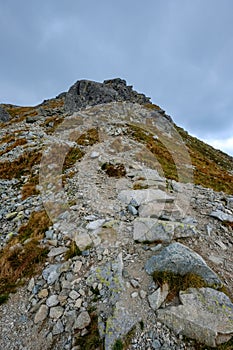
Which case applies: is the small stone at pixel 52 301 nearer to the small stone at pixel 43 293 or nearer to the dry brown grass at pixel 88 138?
the small stone at pixel 43 293

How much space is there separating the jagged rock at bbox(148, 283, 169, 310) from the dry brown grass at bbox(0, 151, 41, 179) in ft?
42.6

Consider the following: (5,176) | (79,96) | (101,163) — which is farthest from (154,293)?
(79,96)

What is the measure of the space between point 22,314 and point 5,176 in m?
12.1

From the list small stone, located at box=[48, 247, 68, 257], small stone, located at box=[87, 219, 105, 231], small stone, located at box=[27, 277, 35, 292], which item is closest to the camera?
small stone, located at box=[27, 277, 35, 292]

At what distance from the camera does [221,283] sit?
15.8 ft

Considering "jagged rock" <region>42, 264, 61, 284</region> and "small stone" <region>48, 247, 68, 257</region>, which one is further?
"small stone" <region>48, 247, 68, 257</region>

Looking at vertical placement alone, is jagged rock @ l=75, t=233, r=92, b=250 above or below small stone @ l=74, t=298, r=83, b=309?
above

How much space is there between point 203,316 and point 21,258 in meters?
5.66

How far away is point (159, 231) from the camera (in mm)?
6391

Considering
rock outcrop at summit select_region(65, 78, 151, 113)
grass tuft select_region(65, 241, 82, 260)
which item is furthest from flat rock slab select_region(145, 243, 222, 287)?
rock outcrop at summit select_region(65, 78, 151, 113)

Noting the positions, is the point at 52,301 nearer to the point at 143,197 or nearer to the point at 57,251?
the point at 57,251

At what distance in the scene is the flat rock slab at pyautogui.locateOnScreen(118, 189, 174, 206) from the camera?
877 cm

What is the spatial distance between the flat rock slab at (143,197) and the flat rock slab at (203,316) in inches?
178

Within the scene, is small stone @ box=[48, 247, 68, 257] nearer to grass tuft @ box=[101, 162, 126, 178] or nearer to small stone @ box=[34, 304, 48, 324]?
small stone @ box=[34, 304, 48, 324]
